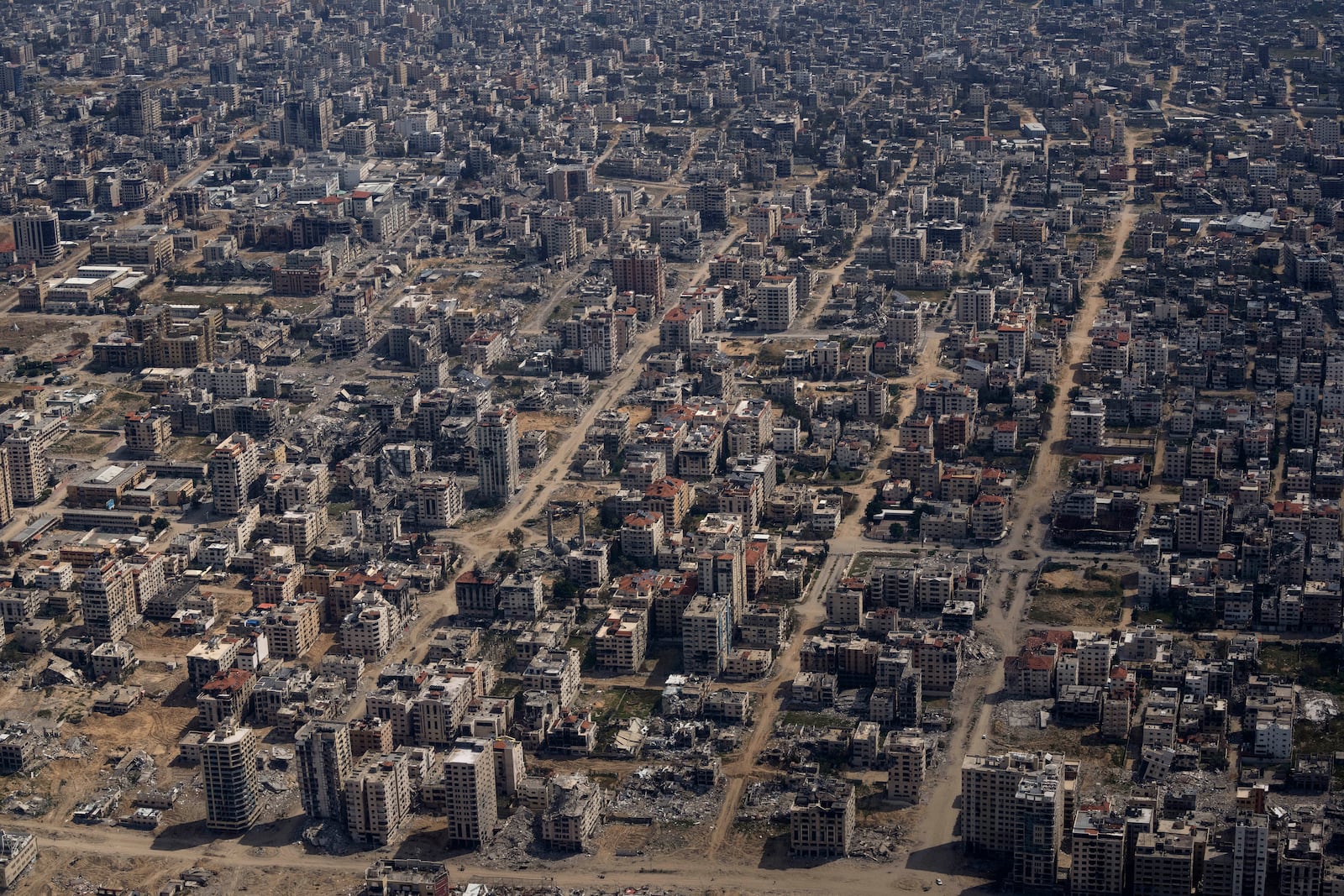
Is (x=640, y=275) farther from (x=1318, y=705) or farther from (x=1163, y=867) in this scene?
(x=1163, y=867)

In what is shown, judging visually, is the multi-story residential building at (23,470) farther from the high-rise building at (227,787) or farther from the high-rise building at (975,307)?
the high-rise building at (975,307)

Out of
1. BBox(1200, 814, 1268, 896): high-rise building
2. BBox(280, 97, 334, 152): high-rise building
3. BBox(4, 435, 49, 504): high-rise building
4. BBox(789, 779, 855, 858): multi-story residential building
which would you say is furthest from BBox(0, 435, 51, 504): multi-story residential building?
BBox(280, 97, 334, 152): high-rise building

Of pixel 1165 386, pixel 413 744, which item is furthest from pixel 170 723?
pixel 1165 386

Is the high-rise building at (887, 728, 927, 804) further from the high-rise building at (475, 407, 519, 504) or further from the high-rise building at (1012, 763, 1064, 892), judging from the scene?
the high-rise building at (475, 407, 519, 504)

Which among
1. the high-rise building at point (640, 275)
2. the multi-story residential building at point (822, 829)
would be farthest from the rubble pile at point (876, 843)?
the high-rise building at point (640, 275)

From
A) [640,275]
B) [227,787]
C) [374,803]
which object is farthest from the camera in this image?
[640,275]

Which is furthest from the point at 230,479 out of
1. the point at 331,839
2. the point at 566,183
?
the point at 566,183
